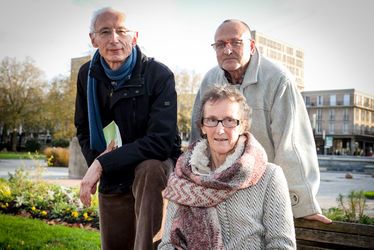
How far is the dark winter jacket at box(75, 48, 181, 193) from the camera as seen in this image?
2.59 metres

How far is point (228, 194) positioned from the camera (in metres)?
2.12

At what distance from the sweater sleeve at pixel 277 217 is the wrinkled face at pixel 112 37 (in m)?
1.31

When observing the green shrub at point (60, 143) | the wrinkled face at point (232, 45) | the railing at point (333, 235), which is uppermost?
the wrinkled face at point (232, 45)

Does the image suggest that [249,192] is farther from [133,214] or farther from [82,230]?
[82,230]

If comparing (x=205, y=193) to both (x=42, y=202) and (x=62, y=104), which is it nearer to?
(x=42, y=202)

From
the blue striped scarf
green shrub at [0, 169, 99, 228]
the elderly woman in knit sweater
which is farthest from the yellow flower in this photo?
the elderly woman in knit sweater

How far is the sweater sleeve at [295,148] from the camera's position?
2633 mm

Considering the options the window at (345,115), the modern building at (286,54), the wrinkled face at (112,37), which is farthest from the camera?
the modern building at (286,54)

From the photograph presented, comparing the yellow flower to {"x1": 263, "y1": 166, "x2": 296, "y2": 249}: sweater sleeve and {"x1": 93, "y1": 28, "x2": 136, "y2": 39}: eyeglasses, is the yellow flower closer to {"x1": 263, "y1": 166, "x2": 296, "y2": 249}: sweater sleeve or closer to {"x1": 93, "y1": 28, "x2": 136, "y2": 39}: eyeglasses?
{"x1": 93, "y1": 28, "x2": 136, "y2": 39}: eyeglasses

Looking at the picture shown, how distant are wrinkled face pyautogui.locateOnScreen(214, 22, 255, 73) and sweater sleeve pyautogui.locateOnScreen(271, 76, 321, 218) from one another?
0.33 meters

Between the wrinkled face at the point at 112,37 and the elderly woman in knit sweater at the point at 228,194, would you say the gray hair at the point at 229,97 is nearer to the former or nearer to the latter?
the elderly woman in knit sweater at the point at 228,194

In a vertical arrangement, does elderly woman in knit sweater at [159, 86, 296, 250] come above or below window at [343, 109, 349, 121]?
below

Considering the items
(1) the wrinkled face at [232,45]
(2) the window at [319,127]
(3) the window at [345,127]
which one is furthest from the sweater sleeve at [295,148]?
(2) the window at [319,127]

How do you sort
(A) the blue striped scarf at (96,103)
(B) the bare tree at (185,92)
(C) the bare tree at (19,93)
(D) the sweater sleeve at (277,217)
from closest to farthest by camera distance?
(D) the sweater sleeve at (277,217)
(A) the blue striped scarf at (96,103)
(C) the bare tree at (19,93)
(B) the bare tree at (185,92)
